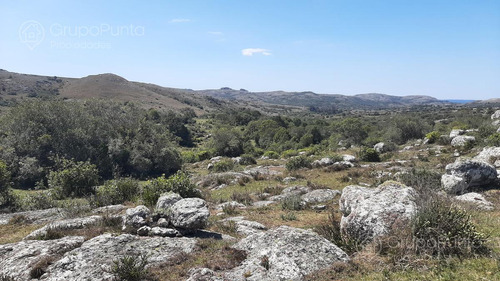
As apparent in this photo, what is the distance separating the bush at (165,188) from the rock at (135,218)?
9.44 ft

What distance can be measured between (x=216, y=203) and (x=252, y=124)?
69296 millimetres

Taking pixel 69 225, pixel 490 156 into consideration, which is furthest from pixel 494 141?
pixel 69 225

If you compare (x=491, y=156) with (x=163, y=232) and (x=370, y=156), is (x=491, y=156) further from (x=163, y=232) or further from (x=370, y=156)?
(x=163, y=232)

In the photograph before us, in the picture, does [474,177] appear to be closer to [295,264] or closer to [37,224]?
[295,264]

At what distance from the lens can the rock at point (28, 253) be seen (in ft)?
23.9

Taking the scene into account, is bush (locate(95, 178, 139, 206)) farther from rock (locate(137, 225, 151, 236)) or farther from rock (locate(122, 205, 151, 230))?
rock (locate(137, 225, 151, 236))

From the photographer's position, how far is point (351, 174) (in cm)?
2316

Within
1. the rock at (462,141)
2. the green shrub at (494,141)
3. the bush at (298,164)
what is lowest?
the bush at (298,164)

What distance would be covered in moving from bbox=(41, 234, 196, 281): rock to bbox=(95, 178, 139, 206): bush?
27.6 feet

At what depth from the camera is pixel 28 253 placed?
26.4 ft

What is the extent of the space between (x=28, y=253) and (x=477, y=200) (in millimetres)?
17881

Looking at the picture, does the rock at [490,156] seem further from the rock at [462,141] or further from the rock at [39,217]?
the rock at [39,217]

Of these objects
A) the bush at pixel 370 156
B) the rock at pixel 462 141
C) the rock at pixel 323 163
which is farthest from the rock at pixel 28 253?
the rock at pixel 462 141

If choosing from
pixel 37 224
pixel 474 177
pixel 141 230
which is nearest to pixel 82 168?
pixel 37 224
